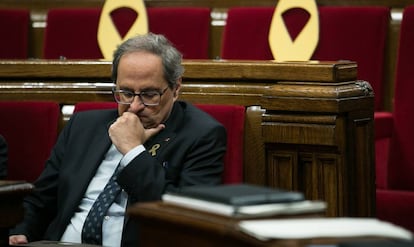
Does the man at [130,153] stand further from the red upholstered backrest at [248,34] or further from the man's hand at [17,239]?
the red upholstered backrest at [248,34]

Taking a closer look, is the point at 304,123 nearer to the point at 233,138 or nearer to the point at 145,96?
the point at 233,138

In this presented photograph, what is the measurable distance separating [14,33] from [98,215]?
107 centimetres

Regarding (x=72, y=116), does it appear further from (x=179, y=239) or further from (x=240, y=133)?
(x=179, y=239)

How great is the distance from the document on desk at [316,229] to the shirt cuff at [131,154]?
1.84 ft

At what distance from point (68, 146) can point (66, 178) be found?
64 mm

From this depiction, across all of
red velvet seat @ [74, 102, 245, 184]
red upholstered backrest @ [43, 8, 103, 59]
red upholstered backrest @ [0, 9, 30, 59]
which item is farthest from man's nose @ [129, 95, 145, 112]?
A: red upholstered backrest @ [0, 9, 30, 59]

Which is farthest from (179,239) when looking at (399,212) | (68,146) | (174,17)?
(174,17)

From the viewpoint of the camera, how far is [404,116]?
1.92 m

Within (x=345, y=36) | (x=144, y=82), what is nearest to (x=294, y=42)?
(x=345, y=36)

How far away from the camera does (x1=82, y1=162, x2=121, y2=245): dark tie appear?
145 centimetres

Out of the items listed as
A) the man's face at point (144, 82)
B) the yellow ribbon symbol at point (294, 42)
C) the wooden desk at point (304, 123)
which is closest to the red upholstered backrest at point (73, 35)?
the yellow ribbon symbol at point (294, 42)

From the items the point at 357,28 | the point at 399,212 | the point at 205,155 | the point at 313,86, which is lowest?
the point at 399,212

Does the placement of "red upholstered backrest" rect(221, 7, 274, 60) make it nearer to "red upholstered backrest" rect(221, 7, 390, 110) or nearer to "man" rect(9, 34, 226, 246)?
"red upholstered backrest" rect(221, 7, 390, 110)

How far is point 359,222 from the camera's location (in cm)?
90
